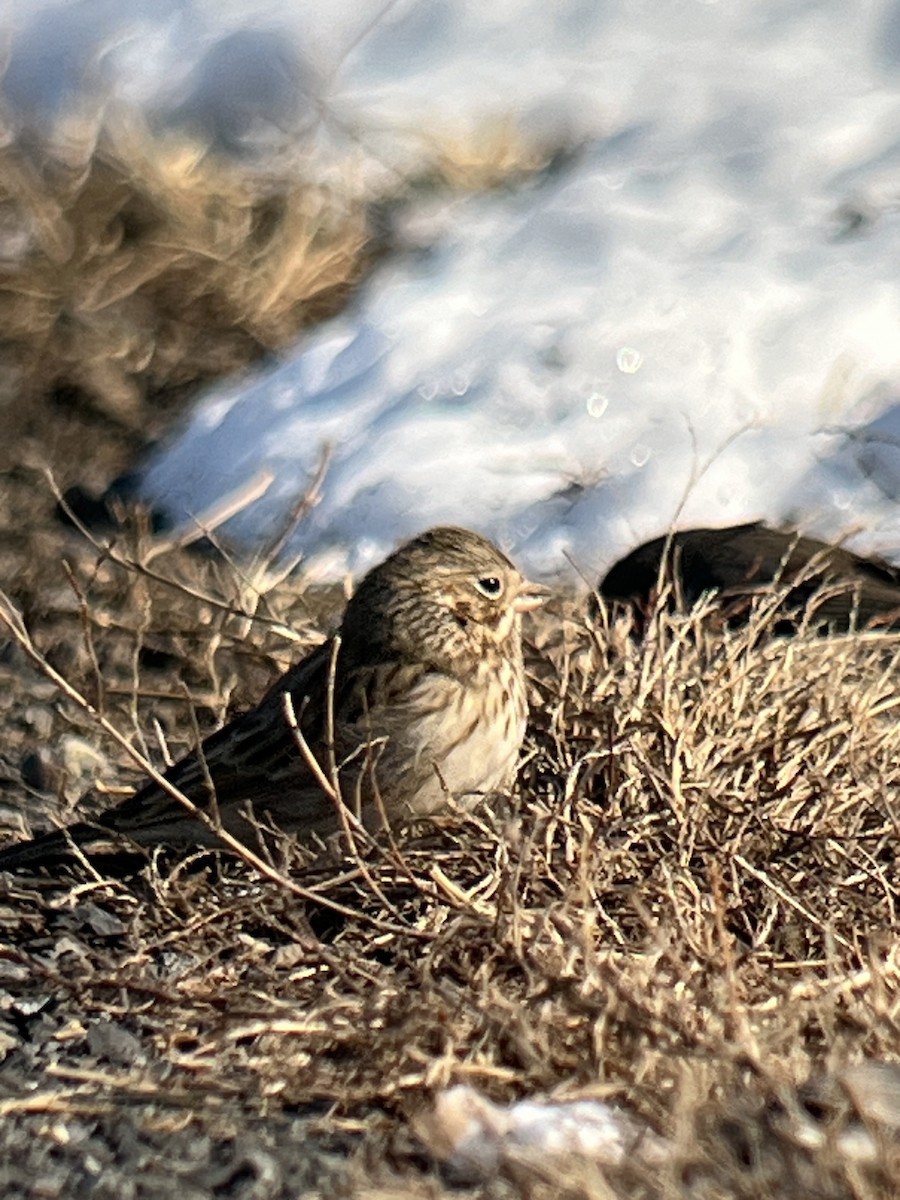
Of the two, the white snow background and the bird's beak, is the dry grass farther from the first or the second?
the white snow background

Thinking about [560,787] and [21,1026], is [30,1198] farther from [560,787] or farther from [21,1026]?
[560,787]

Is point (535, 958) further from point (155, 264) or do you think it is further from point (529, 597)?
point (155, 264)

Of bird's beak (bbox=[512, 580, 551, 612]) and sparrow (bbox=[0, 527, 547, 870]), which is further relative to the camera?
bird's beak (bbox=[512, 580, 551, 612])

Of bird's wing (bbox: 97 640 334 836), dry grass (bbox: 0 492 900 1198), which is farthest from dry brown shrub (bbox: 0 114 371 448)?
bird's wing (bbox: 97 640 334 836)

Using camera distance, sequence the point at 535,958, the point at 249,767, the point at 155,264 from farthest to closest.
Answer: the point at 155,264 < the point at 249,767 < the point at 535,958

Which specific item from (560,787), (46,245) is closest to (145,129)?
(46,245)

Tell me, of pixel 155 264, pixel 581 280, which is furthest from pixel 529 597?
pixel 155 264
